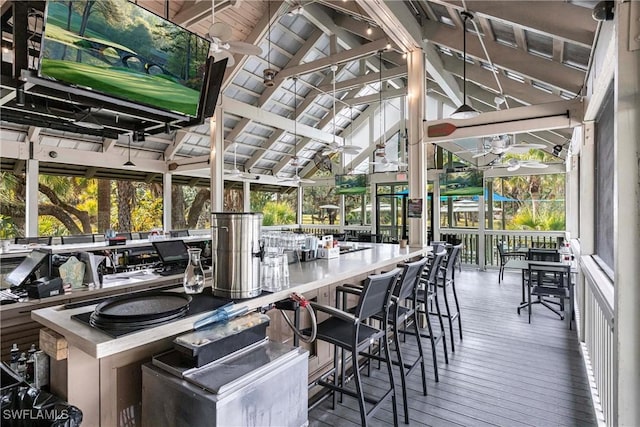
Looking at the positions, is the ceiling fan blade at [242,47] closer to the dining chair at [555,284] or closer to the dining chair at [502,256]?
the dining chair at [555,284]

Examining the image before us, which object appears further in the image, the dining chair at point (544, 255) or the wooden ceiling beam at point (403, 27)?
the dining chair at point (544, 255)

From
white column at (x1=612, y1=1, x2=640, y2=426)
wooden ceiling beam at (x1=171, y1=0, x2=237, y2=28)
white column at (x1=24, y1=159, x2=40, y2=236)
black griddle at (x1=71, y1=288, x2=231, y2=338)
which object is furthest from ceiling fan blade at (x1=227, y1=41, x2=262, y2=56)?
white column at (x1=24, y1=159, x2=40, y2=236)

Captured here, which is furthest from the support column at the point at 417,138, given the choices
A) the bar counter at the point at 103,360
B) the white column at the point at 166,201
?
the white column at the point at 166,201

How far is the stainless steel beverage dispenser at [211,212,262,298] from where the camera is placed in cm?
165

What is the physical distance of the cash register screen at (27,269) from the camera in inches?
92.8

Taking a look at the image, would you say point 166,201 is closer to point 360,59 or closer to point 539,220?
point 360,59

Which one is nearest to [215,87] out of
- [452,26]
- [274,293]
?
[274,293]

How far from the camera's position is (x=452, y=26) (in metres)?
4.66

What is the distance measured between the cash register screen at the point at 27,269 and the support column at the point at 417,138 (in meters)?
3.93

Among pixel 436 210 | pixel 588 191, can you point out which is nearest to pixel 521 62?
pixel 588 191

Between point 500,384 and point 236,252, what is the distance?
8.88 feet

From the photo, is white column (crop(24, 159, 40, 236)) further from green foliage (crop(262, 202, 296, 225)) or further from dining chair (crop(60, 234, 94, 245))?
green foliage (crop(262, 202, 296, 225))

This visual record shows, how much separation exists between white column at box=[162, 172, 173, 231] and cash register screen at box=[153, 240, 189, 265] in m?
6.41

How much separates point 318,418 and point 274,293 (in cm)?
130
